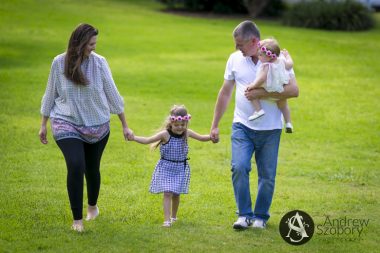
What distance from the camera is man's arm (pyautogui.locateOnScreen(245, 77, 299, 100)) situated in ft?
25.1

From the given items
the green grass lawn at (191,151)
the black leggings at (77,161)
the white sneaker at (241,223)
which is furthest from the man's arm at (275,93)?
the black leggings at (77,161)

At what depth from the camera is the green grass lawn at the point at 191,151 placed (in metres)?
7.73

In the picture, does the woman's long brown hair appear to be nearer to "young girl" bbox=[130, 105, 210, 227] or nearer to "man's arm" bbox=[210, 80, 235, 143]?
"young girl" bbox=[130, 105, 210, 227]

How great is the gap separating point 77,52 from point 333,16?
83.5 feet

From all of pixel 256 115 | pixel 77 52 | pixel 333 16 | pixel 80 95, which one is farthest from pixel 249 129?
pixel 333 16

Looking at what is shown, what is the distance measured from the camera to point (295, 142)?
13.6 meters

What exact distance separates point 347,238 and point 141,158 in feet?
15.8

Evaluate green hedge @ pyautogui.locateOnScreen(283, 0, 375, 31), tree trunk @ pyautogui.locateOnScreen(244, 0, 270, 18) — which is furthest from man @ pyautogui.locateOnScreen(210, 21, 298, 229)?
tree trunk @ pyautogui.locateOnScreen(244, 0, 270, 18)

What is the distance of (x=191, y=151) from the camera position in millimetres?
12664

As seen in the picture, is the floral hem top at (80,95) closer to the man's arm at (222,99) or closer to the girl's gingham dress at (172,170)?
the girl's gingham dress at (172,170)

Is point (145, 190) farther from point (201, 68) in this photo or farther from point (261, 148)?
point (201, 68)

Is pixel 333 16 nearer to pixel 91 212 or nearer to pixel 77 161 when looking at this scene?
pixel 91 212

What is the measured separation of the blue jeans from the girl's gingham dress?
0.54 meters

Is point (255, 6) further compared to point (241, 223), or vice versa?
point (255, 6)
